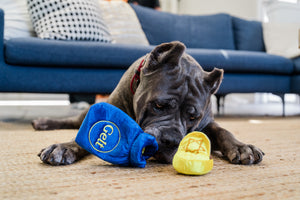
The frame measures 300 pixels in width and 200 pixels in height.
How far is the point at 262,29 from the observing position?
3.96 metres

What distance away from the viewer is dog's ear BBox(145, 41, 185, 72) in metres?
1.16

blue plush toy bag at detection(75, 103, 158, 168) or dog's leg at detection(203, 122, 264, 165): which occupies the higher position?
blue plush toy bag at detection(75, 103, 158, 168)

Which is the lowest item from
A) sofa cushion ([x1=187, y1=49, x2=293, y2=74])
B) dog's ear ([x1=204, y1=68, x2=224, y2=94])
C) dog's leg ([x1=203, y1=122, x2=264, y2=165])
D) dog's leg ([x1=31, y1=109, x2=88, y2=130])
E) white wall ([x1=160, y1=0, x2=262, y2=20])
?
dog's leg ([x1=31, y1=109, x2=88, y2=130])

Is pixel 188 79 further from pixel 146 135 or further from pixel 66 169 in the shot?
pixel 66 169

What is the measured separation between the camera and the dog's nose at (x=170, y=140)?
101 cm

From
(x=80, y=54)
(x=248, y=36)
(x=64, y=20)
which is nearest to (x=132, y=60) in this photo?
(x=80, y=54)

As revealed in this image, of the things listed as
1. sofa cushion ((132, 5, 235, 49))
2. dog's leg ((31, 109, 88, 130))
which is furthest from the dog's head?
sofa cushion ((132, 5, 235, 49))

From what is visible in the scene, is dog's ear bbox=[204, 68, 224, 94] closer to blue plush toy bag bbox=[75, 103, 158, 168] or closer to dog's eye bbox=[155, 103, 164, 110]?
dog's eye bbox=[155, 103, 164, 110]

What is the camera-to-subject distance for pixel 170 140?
1014 millimetres

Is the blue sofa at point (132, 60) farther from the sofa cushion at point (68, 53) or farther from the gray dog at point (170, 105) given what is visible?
the gray dog at point (170, 105)

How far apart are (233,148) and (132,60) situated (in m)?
1.45

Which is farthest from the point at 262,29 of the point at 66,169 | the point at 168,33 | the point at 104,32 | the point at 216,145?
the point at 66,169

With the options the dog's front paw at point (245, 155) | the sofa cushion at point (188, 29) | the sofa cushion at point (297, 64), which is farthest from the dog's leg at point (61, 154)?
the sofa cushion at point (297, 64)

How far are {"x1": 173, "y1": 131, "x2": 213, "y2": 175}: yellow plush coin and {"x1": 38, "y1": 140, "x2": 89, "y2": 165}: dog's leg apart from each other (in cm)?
42
